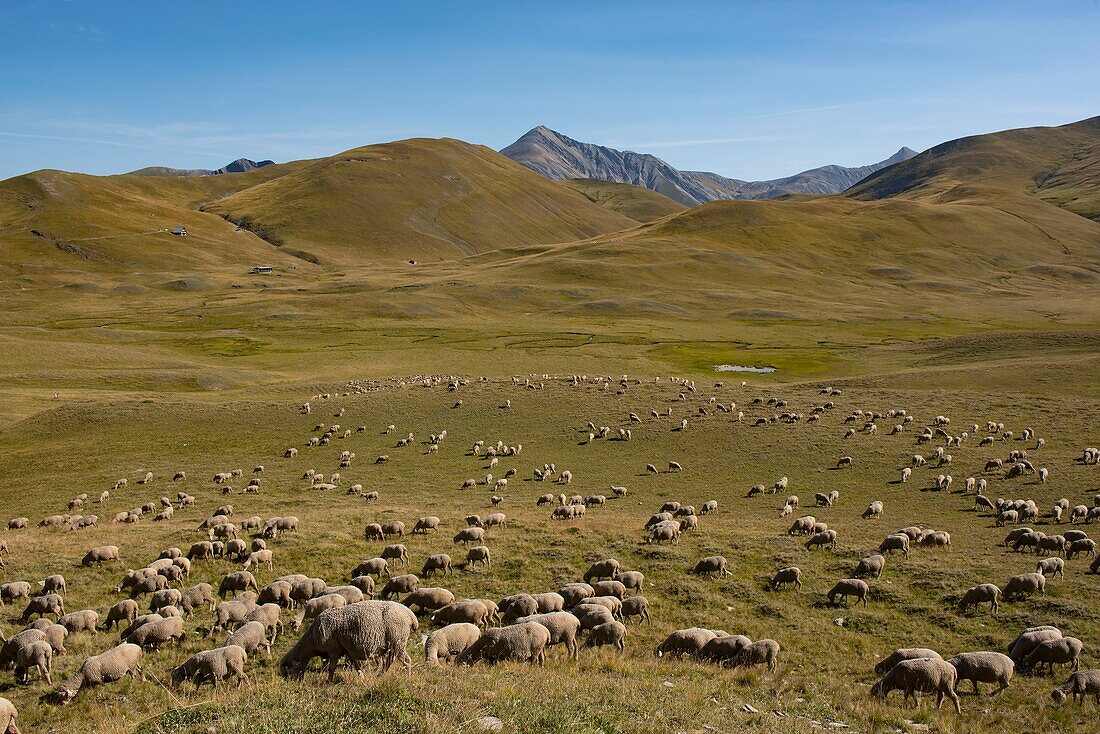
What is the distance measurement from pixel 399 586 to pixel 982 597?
15391 mm

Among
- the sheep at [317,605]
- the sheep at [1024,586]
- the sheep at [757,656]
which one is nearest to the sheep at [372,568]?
the sheep at [317,605]

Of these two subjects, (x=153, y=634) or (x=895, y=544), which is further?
(x=895, y=544)

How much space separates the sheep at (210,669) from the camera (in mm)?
13562

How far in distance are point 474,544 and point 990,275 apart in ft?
681

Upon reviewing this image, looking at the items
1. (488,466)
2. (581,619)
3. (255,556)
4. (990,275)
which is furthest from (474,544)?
(990,275)

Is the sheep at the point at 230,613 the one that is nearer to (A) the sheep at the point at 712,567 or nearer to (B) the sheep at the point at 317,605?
(B) the sheep at the point at 317,605

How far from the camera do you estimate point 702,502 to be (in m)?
34.0

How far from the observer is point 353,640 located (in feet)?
44.0

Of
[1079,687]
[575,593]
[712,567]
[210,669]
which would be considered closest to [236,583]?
[210,669]

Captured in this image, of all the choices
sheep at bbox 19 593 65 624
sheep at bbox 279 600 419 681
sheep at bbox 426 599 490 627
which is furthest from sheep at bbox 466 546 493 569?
sheep at bbox 19 593 65 624

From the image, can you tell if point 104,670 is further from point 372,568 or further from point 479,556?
point 479,556

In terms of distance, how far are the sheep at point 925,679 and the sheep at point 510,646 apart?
21.3ft

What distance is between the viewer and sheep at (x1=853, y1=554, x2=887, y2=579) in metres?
21.5

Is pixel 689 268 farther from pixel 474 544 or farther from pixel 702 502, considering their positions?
pixel 474 544
